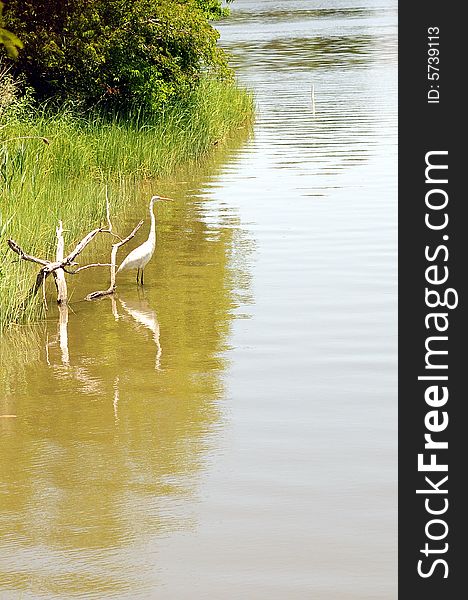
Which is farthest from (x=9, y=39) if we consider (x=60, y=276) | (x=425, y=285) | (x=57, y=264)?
(x=60, y=276)

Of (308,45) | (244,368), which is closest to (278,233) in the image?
(244,368)

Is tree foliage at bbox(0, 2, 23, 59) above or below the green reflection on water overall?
above

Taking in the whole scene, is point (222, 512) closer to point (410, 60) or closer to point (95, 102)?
point (410, 60)

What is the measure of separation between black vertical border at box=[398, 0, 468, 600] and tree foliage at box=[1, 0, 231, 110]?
704 centimetres

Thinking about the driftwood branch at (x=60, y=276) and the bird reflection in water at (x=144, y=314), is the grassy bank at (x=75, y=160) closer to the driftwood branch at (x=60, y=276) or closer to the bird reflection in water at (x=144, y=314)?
the driftwood branch at (x=60, y=276)

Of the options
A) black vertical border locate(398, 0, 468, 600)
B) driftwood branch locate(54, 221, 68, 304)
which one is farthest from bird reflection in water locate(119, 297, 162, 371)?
black vertical border locate(398, 0, 468, 600)

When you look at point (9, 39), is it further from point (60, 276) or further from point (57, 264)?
point (60, 276)

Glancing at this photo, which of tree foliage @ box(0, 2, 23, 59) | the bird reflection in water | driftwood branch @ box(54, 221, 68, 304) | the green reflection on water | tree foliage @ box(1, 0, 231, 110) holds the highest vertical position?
tree foliage @ box(1, 0, 231, 110)

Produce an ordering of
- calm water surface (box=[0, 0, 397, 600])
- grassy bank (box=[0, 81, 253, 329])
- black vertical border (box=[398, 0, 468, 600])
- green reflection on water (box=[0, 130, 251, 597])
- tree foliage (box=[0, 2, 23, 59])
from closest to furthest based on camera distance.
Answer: tree foliage (box=[0, 2, 23, 59]), black vertical border (box=[398, 0, 468, 600]), calm water surface (box=[0, 0, 397, 600]), green reflection on water (box=[0, 130, 251, 597]), grassy bank (box=[0, 81, 253, 329])

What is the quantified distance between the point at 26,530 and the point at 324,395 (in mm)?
2869

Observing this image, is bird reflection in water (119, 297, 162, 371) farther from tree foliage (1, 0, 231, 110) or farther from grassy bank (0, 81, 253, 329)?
tree foliage (1, 0, 231, 110)

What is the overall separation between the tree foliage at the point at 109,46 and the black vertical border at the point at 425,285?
23.1 ft

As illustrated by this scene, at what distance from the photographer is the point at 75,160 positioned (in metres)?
17.2

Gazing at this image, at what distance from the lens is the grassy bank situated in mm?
12219
